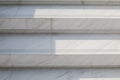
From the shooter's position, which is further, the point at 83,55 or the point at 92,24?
the point at 92,24

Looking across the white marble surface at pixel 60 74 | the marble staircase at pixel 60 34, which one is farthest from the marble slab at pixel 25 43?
the white marble surface at pixel 60 74

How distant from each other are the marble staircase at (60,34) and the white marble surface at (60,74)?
0.13 feet

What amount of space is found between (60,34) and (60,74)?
0.38 meters

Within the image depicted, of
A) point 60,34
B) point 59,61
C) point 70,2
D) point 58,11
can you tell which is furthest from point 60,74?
point 70,2

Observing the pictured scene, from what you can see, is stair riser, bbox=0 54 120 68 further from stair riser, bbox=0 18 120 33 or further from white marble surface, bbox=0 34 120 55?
stair riser, bbox=0 18 120 33

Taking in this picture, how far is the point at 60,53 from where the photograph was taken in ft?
4.42

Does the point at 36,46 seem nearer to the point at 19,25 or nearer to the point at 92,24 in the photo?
the point at 19,25

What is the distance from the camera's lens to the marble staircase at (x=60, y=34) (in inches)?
52.1

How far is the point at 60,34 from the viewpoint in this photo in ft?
5.00

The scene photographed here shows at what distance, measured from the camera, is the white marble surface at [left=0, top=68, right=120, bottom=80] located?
1274 mm

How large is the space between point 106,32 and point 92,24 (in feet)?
0.47

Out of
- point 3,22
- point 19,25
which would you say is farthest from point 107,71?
point 3,22

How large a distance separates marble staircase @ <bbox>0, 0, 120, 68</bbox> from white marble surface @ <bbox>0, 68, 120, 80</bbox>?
38mm

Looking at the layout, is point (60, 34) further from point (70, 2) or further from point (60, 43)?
point (70, 2)
